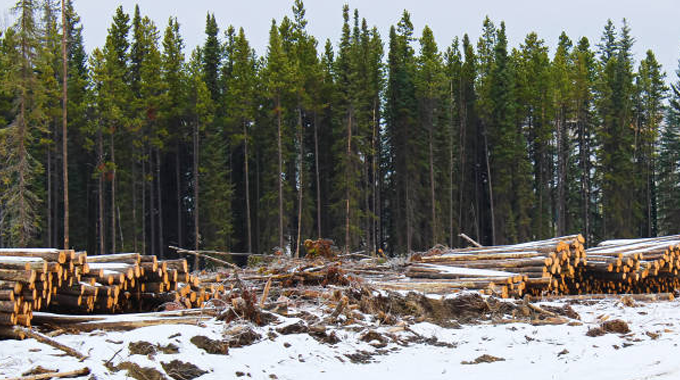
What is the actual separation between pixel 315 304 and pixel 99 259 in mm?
3671

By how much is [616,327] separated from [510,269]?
424 cm

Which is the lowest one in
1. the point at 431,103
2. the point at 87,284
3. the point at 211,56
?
the point at 87,284

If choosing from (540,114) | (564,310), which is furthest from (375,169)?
(564,310)

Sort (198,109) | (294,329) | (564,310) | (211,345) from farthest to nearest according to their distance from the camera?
1. (198,109)
2. (564,310)
3. (294,329)
4. (211,345)

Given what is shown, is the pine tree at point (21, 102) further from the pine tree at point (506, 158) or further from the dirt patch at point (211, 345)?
the pine tree at point (506, 158)

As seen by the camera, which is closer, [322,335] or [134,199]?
[322,335]

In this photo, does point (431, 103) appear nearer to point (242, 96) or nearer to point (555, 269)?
point (242, 96)

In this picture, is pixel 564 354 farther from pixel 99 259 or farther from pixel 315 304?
pixel 99 259

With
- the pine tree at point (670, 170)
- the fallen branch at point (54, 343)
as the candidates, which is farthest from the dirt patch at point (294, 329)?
the pine tree at point (670, 170)

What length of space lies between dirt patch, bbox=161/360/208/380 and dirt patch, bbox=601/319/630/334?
5926mm

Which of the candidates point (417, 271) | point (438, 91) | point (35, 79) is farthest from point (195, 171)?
point (417, 271)

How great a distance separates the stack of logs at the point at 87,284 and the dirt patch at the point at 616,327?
20.2 ft

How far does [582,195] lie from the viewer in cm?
4519

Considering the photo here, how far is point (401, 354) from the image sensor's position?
806 centimetres
